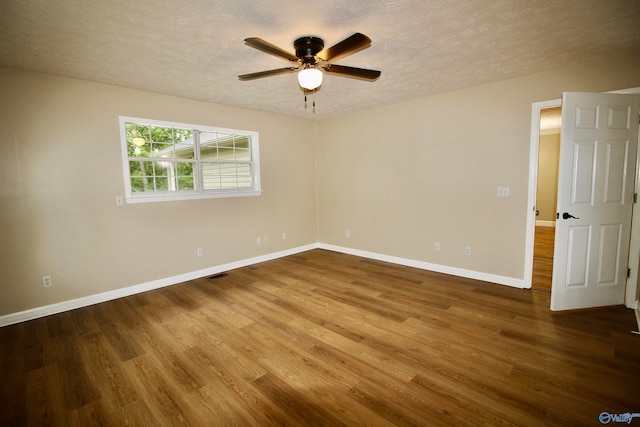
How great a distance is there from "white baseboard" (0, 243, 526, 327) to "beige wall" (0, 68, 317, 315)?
2.7 inches

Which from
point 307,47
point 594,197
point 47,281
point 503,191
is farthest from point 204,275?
point 594,197

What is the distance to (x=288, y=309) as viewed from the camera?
3059mm

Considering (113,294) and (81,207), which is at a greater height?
(81,207)

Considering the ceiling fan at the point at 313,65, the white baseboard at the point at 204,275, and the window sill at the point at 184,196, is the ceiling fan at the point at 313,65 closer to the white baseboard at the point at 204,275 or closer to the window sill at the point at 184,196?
the window sill at the point at 184,196

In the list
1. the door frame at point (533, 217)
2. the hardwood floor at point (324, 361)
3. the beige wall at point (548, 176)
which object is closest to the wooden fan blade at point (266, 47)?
the hardwood floor at point (324, 361)

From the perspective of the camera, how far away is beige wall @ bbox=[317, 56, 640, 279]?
3342 mm

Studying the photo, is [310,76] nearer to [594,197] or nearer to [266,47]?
[266,47]

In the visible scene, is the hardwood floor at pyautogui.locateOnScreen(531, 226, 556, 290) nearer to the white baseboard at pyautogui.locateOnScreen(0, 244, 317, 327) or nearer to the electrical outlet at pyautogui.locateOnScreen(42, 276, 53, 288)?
the white baseboard at pyautogui.locateOnScreen(0, 244, 317, 327)

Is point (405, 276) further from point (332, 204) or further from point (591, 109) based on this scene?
point (591, 109)

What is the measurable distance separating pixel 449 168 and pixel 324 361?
314 cm

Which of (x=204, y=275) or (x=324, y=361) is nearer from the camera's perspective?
(x=324, y=361)

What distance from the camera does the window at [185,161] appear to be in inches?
141

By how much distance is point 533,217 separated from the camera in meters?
3.38

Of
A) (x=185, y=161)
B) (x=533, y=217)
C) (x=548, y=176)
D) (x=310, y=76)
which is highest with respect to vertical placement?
(x=310, y=76)
